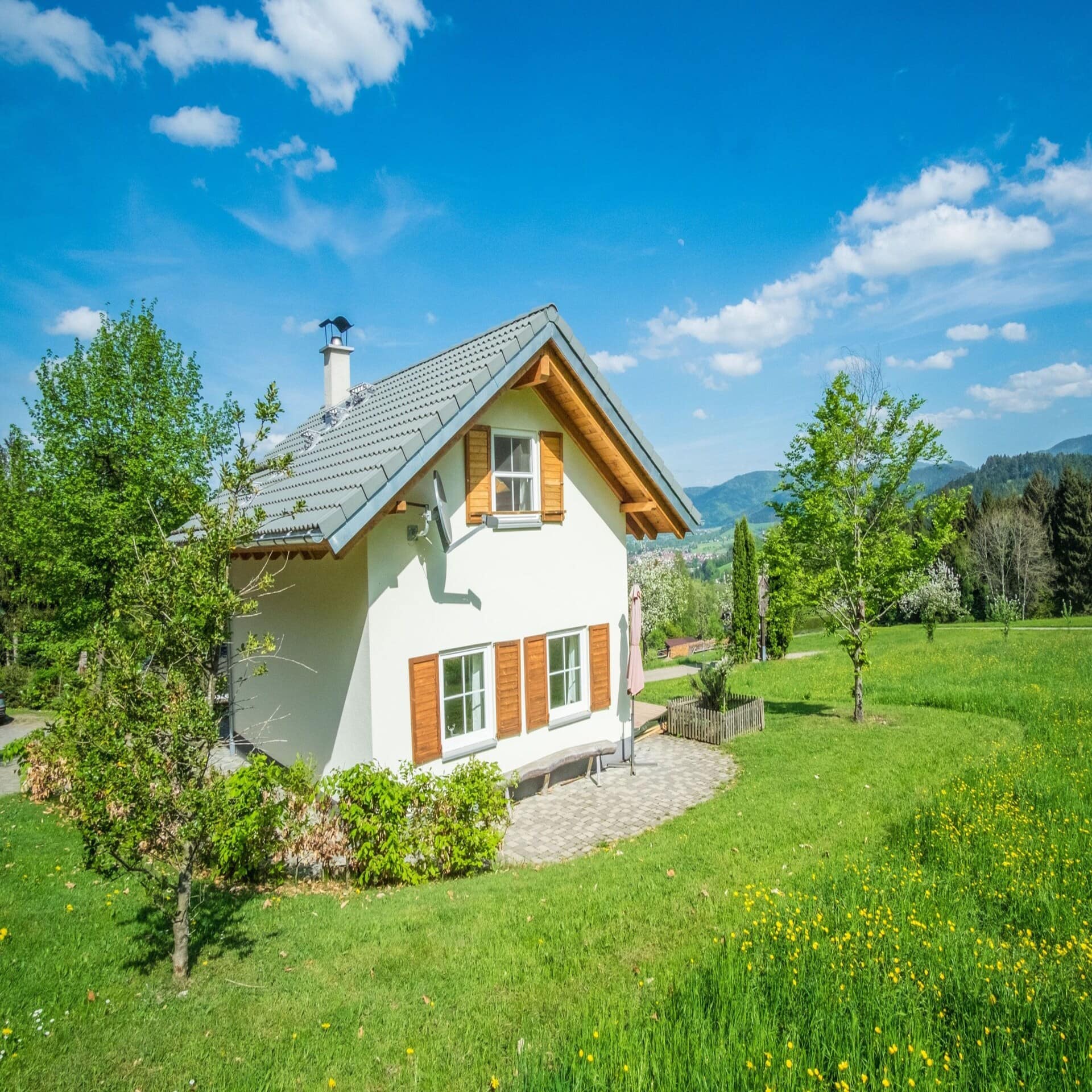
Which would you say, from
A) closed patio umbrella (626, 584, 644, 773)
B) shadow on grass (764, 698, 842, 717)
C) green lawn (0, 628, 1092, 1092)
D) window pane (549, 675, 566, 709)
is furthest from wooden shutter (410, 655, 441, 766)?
shadow on grass (764, 698, 842, 717)

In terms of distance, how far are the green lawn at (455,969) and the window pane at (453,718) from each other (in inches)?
100

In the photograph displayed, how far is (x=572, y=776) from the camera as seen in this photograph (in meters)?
11.9

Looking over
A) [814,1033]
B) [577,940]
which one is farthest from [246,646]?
[814,1033]

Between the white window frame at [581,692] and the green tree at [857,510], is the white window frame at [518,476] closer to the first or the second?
the white window frame at [581,692]

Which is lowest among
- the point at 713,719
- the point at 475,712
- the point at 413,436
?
the point at 713,719

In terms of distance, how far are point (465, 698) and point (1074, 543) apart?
62.4 meters

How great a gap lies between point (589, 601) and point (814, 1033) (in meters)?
8.13

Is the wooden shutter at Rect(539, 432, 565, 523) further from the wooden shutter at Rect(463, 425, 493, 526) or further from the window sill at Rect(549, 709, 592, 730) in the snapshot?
the window sill at Rect(549, 709, 592, 730)

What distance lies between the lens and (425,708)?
941 centimetres

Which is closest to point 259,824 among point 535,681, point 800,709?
point 535,681

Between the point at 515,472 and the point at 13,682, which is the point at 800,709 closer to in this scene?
the point at 515,472

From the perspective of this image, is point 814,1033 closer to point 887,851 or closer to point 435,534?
point 887,851

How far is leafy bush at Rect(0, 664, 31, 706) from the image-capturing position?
24.8 m

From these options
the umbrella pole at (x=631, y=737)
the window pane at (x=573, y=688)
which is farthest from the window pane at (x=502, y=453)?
the umbrella pole at (x=631, y=737)
